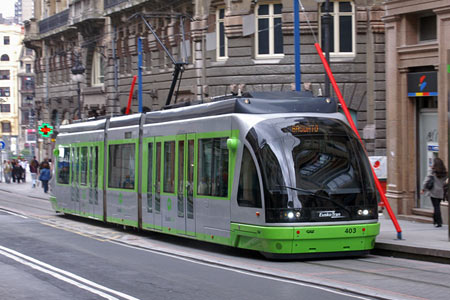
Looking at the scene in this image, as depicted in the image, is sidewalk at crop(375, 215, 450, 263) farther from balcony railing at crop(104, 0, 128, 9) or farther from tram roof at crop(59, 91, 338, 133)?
balcony railing at crop(104, 0, 128, 9)

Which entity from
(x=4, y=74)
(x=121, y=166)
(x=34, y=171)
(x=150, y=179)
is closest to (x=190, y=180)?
(x=150, y=179)

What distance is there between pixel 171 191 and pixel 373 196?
4899 mm

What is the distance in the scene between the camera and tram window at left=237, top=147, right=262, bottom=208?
14.5 metres

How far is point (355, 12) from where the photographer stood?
31406 millimetres

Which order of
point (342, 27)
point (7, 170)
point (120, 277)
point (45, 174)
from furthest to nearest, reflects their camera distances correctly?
point (7, 170)
point (45, 174)
point (342, 27)
point (120, 277)

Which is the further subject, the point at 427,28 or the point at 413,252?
the point at 427,28

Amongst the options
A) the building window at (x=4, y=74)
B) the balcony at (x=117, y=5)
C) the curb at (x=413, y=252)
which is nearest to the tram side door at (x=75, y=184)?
the curb at (x=413, y=252)

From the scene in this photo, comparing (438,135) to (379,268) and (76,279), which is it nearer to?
(379,268)

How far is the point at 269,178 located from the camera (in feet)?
46.6

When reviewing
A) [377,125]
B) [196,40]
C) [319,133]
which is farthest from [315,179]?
[196,40]

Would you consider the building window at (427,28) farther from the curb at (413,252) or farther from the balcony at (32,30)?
the balcony at (32,30)

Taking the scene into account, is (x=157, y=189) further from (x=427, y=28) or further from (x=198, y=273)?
(x=427, y=28)

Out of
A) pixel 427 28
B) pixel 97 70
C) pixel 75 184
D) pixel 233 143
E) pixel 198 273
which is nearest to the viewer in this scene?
pixel 198 273

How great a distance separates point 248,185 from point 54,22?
45.3 meters
